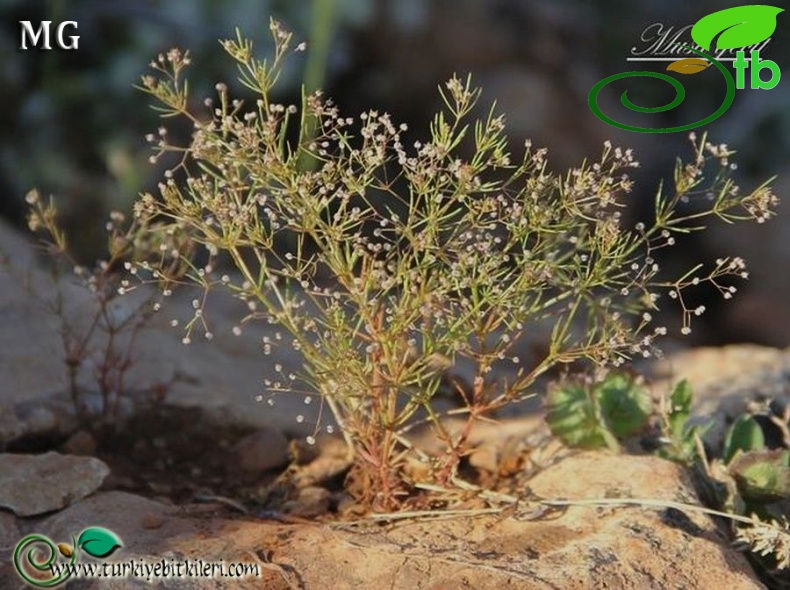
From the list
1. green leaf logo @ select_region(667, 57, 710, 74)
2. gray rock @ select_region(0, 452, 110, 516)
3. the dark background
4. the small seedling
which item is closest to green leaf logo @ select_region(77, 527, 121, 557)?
gray rock @ select_region(0, 452, 110, 516)

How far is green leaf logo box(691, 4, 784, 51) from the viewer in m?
3.88

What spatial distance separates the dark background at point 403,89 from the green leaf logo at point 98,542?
2.55 m

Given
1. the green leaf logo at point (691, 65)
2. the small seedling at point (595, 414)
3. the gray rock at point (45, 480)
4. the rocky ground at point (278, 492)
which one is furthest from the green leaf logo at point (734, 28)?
the gray rock at point (45, 480)

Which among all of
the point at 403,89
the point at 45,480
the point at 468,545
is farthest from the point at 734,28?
the point at 403,89

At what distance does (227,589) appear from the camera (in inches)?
91.4

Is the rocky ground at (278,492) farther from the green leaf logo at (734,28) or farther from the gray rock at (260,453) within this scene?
the green leaf logo at (734,28)

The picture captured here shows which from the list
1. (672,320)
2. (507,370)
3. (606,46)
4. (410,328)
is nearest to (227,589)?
(410,328)

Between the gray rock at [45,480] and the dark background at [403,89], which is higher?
the dark background at [403,89]

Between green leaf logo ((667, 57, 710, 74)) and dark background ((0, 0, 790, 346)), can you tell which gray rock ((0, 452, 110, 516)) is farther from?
dark background ((0, 0, 790, 346))

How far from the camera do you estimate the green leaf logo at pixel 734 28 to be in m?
3.88

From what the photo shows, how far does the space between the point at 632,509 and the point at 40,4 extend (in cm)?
410

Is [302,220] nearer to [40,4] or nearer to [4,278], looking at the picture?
[4,278]

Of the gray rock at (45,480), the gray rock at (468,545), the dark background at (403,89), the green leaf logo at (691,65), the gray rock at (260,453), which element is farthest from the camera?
the dark background at (403,89)

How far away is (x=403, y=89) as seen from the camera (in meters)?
6.30
